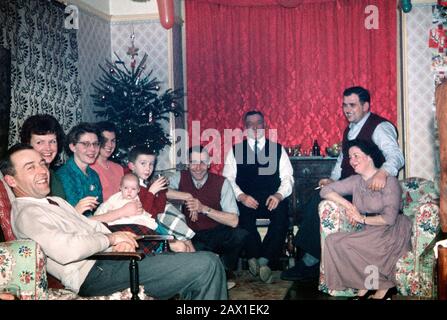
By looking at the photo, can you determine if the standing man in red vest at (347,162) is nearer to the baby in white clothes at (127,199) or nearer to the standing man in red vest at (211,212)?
the standing man in red vest at (211,212)

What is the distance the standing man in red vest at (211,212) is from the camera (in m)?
4.20

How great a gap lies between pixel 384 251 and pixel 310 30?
3553 millimetres

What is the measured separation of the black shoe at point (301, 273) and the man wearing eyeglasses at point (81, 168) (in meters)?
1.69

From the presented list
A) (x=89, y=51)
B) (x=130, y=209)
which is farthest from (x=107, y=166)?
(x=89, y=51)

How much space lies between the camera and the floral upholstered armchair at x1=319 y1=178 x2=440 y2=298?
347 centimetres

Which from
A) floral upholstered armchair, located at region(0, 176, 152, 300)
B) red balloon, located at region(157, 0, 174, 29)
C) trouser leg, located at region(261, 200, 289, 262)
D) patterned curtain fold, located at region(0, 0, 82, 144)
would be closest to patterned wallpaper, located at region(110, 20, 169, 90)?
patterned curtain fold, located at region(0, 0, 82, 144)

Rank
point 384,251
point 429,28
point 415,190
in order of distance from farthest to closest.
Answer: point 429,28 < point 415,190 < point 384,251

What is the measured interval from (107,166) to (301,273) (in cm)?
184

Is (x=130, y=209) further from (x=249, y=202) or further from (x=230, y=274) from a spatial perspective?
(x=249, y=202)

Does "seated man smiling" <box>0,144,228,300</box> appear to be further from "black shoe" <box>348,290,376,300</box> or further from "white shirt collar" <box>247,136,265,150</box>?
"white shirt collar" <box>247,136,265,150</box>

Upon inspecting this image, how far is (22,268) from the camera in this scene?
238cm

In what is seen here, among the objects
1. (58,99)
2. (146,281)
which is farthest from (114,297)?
(58,99)

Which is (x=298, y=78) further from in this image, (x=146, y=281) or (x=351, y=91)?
(x=146, y=281)

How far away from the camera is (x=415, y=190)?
13.6 ft
